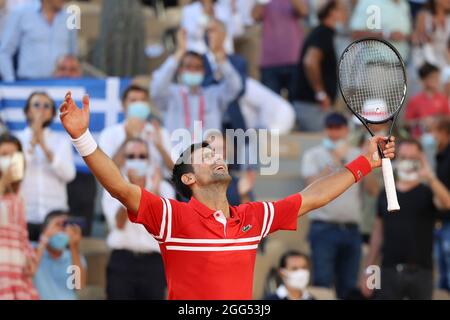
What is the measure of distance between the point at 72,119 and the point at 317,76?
6.68 m

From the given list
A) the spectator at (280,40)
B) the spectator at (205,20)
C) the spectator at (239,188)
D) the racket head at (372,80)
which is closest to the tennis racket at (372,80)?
the racket head at (372,80)

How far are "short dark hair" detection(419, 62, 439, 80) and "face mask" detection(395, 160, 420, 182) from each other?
97.9 inches

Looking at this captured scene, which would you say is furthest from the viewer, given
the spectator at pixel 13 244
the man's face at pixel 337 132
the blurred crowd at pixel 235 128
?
the man's face at pixel 337 132

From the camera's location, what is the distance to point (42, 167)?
1005 centimetres

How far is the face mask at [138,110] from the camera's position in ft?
34.0

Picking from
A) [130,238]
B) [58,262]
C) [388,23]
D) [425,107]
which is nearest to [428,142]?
[425,107]

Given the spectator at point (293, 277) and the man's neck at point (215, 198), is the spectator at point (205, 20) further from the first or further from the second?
the man's neck at point (215, 198)

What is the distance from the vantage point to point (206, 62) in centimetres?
1110

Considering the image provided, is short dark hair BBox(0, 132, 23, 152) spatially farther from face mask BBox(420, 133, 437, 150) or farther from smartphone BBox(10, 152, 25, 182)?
face mask BBox(420, 133, 437, 150)

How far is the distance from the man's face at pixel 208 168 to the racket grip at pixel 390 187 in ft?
2.46

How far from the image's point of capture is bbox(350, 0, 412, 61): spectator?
13.1m

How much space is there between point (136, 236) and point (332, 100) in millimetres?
3579

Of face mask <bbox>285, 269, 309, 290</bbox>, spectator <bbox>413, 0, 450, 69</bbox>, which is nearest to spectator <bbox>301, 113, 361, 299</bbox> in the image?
face mask <bbox>285, 269, 309, 290</bbox>

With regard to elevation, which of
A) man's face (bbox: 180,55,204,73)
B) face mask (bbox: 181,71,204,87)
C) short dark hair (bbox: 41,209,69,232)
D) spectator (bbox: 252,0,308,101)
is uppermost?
spectator (bbox: 252,0,308,101)
